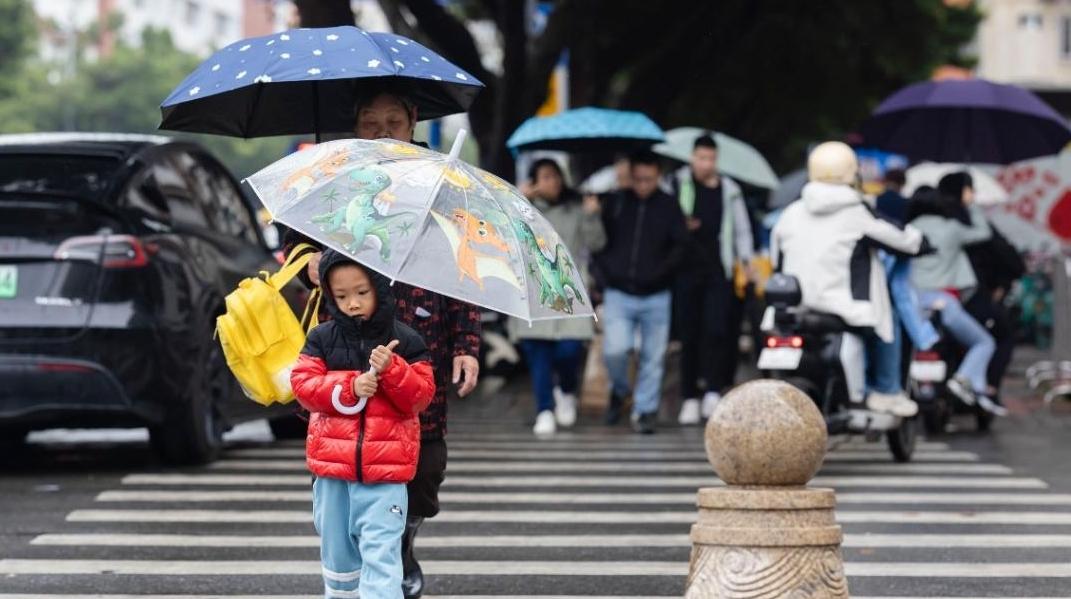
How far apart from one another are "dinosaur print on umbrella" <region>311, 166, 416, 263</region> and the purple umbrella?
446 inches

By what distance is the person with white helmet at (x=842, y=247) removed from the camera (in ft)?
38.0

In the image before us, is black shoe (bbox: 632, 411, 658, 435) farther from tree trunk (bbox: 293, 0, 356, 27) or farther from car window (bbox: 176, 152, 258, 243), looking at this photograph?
tree trunk (bbox: 293, 0, 356, 27)

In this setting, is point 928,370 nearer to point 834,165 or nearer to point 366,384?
point 834,165

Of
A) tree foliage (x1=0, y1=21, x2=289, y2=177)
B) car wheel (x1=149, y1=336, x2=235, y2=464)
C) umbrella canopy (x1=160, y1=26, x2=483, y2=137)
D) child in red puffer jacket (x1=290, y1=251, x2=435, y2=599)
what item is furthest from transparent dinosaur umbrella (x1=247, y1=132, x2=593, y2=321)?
tree foliage (x1=0, y1=21, x2=289, y2=177)

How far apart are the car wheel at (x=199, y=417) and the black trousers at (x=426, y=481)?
474 cm

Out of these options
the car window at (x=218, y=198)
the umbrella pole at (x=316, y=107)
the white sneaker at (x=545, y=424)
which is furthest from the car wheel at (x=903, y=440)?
the umbrella pole at (x=316, y=107)

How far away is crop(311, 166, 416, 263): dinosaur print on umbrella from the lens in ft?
18.5

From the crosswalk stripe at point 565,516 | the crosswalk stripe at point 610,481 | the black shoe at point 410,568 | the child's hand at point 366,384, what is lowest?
the crosswalk stripe at point 610,481

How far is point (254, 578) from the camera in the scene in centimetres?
788

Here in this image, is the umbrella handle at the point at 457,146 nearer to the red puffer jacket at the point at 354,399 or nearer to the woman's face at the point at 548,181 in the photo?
the red puffer jacket at the point at 354,399

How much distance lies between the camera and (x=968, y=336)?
1478cm

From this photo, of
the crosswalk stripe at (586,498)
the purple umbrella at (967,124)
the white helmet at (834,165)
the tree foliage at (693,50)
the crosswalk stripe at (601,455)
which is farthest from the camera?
the tree foliage at (693,50)

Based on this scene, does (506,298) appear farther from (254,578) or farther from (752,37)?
(752,37)

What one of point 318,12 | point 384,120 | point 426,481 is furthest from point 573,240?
point 426,481
